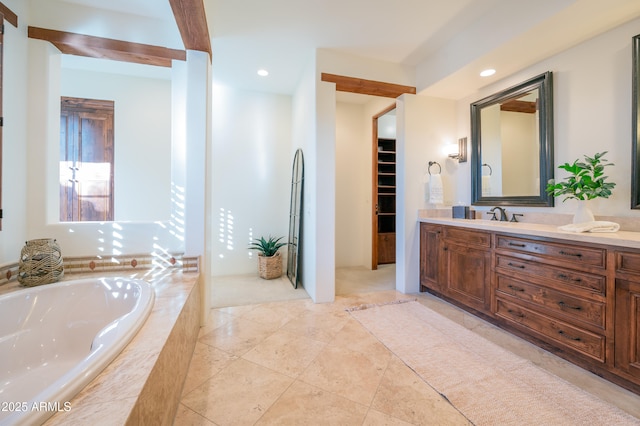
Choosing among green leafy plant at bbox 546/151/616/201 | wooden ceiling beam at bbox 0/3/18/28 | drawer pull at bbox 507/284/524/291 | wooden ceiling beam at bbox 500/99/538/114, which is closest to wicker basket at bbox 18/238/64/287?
wooden ceiling beam at bbox 0/3/18/28

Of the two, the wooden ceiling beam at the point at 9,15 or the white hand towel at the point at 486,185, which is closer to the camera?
the wooden ceiling beam at the point at 9,15

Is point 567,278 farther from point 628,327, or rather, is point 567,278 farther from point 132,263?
point 132,263

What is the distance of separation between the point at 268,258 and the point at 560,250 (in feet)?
9.99

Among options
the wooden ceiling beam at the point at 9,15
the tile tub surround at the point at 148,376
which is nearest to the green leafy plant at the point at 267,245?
the tile tub surround at the point at 148,376

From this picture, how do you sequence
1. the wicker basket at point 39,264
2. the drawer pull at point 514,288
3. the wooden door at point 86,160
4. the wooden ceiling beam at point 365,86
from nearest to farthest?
the wicker basket at point 39,264, the drawer pull at point 514,288, the wooden ceiling beam at point 365,86, the wooden door at point 86,160

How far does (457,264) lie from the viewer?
2572 mm

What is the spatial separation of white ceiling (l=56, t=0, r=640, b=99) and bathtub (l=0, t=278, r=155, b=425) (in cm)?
230

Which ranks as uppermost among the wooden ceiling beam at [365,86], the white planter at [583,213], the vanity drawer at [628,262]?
the wooden ceiling beam at [365,86]

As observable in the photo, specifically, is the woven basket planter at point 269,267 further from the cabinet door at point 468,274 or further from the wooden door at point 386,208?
the cabinet door at point 468,274

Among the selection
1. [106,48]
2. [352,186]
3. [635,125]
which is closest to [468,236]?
Result: [635,125]

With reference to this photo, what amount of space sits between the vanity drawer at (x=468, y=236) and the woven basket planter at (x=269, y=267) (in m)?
2.24

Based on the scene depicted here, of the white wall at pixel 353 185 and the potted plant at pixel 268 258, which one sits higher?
the white wall at pixel 353 185

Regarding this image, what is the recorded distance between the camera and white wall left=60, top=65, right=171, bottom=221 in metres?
3.33

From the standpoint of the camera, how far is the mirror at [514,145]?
90.0 inches
